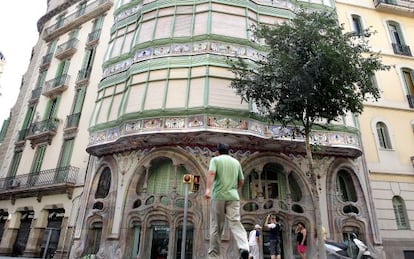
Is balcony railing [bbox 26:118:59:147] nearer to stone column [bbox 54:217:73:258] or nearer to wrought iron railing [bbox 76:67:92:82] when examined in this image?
wrought iron railing [bbox 76:67:92:82]

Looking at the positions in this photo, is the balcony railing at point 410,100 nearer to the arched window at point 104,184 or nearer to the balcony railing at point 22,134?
the arched window at point 104,184

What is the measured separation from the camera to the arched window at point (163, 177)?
14.0 m

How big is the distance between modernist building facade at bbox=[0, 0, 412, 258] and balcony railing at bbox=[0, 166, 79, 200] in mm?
112

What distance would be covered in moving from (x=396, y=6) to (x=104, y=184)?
73.9ft

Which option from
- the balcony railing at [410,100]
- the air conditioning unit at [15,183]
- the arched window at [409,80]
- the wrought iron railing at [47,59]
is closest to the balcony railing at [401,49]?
the arched window at [409,80]

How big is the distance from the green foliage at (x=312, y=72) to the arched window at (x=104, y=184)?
8883mm

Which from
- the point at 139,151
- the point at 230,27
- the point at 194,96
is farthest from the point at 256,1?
the point at 139,151

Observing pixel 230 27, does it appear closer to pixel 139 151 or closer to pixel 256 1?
pixel 256 1

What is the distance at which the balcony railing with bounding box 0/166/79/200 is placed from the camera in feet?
59.1

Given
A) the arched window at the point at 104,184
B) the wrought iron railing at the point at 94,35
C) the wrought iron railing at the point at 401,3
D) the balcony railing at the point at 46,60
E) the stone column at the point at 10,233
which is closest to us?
the arched window at the point at 104,184

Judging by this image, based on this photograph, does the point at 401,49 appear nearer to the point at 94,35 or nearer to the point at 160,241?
the point at 160,241

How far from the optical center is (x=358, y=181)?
597 inches

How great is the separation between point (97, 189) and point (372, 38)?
19373 millimetres

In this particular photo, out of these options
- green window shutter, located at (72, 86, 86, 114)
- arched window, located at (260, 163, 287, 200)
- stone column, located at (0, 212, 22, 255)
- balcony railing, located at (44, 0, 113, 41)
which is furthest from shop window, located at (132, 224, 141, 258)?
balcony railing, located at (44, 0, 113, 41)
